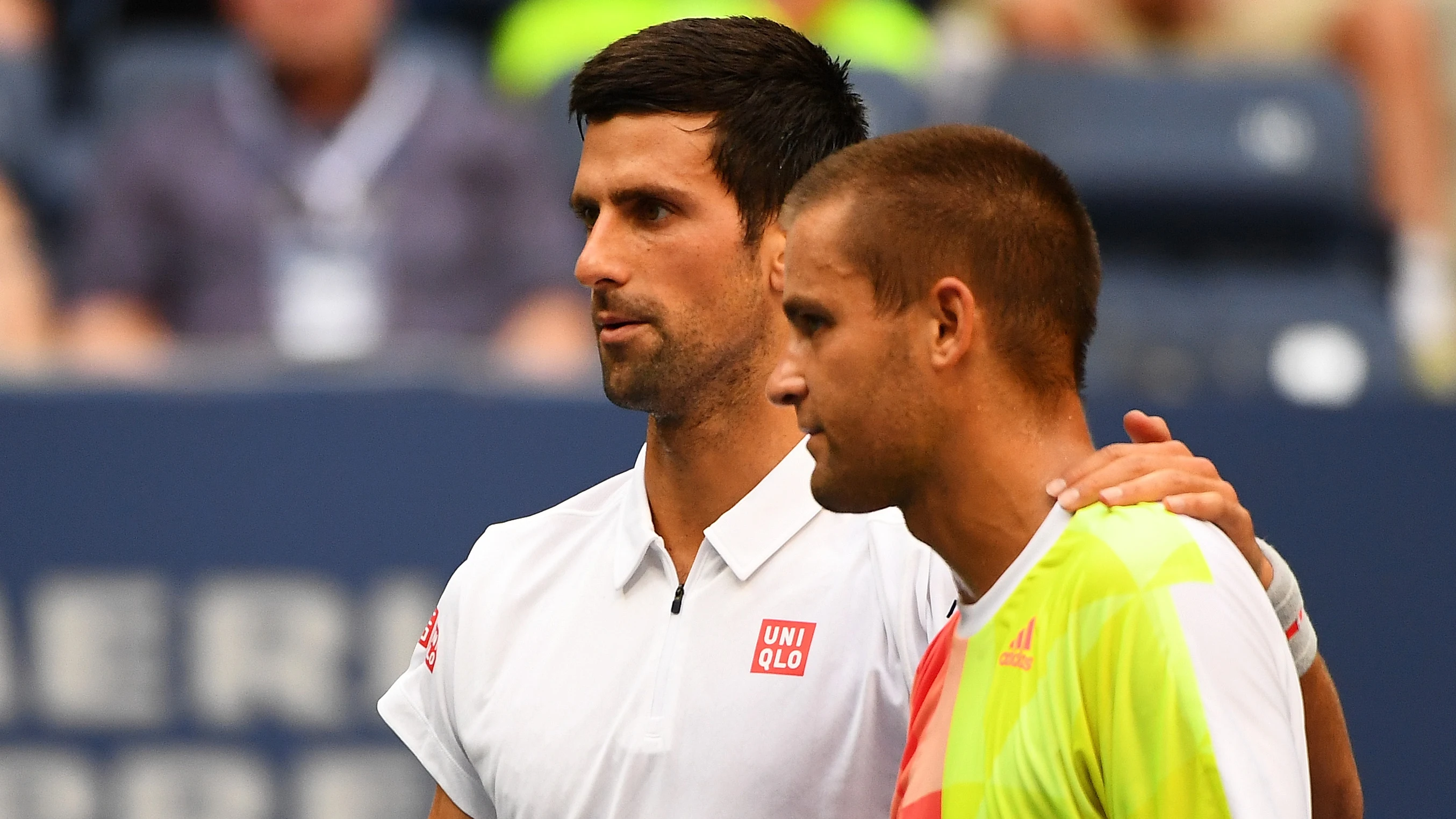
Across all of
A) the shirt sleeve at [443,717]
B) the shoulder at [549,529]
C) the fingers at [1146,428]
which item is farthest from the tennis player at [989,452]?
the shirt sleeve at [443,717]

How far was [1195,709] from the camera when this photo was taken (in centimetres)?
161

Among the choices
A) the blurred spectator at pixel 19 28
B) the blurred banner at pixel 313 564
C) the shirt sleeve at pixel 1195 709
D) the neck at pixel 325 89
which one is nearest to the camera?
the shirt sleeve at pixel 1195 709

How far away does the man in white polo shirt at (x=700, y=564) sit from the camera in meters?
2.16

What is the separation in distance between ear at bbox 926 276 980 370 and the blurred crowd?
7.75 ft

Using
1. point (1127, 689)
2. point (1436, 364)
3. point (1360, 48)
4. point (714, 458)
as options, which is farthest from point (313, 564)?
point (1360, 48)

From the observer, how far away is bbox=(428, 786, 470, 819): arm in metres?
2.46

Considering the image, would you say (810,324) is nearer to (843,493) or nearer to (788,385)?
(788,385)

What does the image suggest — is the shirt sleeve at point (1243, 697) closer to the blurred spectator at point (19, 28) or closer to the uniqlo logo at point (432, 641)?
the uniqlo logo at point (432, 641)

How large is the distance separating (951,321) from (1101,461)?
0.65 ft

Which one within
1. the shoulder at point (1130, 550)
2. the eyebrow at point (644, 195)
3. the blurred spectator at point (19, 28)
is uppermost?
the blurred spectator at point (19, 28)

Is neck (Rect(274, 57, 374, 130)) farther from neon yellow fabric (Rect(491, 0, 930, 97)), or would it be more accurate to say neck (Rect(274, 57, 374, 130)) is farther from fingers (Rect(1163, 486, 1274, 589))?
fingers (Rect(1163, 486, 1274, 589))

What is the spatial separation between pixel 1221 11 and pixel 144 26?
368 centimetres

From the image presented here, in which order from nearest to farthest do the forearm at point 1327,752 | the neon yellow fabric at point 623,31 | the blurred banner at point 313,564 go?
the forearm at point 1327,752
the blurred banner at point 313,564
the neon yellow fabric at point 623,31

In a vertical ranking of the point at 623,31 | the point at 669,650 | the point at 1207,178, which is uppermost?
the point at 623,31
